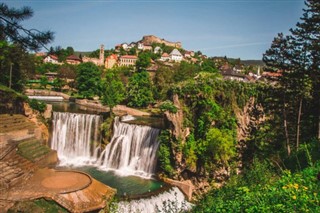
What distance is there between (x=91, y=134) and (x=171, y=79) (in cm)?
2662

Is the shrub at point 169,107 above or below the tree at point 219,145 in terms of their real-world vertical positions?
above

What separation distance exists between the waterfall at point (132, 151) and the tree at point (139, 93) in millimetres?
15893

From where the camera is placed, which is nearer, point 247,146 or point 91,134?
point 247,146

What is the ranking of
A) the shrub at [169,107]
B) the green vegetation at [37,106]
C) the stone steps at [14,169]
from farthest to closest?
the green vegetation at [37,106], the shrub at [169,107], the stone steps at [14,169]

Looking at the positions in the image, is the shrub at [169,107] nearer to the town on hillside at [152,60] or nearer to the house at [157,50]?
the town on hillside at [152,60]

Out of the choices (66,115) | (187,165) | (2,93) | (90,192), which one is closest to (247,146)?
(187,165)

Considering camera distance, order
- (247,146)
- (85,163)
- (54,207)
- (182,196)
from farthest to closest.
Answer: (85,163), (247,146), (182,196), (54,207)

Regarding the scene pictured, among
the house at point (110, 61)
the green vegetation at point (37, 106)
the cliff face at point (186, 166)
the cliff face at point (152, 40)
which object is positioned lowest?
the cliff face at point (186, 166)

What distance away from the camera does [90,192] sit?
1310cm

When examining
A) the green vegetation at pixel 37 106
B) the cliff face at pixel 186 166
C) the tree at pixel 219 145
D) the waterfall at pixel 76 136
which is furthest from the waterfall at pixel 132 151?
the green vegetation at pixel 37 106

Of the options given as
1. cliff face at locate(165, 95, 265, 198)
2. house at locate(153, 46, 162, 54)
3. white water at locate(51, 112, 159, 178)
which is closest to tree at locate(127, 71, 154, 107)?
white water at locate(51, 112, 159, 178)

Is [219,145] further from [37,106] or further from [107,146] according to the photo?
[37,106]

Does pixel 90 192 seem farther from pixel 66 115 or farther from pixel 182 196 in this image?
pixel 66 115

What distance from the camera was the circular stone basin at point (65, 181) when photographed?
12.9m
